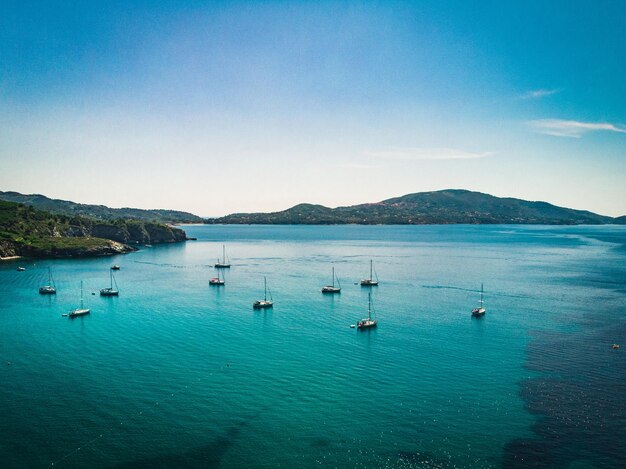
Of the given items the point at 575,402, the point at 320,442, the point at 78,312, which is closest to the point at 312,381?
the point at 320,442

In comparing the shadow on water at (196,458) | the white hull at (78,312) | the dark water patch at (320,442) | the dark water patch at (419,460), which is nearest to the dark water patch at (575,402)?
the dark water patch at (419,460)

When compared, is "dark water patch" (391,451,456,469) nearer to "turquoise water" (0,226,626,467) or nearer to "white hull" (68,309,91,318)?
"turquoise water" (0,226,626,467)

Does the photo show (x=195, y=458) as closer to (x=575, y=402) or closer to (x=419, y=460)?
(x=419, y=460)

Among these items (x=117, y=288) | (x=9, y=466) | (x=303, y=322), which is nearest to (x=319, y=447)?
(x=9, y=466)

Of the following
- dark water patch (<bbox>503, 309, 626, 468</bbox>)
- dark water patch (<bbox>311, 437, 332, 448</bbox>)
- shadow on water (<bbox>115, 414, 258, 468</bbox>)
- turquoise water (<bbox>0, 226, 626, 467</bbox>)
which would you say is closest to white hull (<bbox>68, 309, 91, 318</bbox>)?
turquoise water (<bbox>0, 226, 626, 467</bbox>)

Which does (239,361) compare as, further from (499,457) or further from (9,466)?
(499,457)

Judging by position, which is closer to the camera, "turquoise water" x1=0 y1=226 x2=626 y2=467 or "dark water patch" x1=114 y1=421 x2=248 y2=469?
"dark water patch" x1=114 y1=421 x2=248 y2=469

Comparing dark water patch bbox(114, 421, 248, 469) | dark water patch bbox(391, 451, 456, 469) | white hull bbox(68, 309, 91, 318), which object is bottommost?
dark water patch bbox(391, 451, 456, 469)

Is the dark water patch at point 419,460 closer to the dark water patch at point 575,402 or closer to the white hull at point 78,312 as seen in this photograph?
the dark water patch at point 575,402

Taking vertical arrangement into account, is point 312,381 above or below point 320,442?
above

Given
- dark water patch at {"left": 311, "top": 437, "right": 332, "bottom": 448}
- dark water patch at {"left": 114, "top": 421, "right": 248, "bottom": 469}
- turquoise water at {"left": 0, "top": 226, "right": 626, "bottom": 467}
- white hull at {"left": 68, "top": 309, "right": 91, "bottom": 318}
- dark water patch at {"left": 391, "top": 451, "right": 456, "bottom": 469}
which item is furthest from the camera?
white hull at {"left": 68, "top": 309, "right": 91, "bottom": 318}
